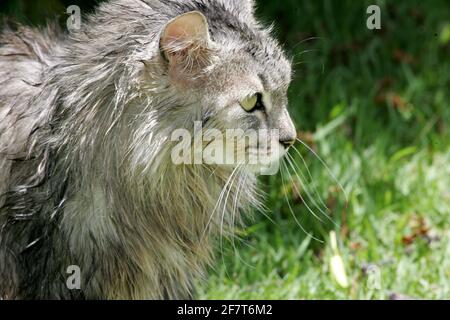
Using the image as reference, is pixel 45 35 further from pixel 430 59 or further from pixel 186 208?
pixel 430 59

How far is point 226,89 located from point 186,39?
22 centimetres

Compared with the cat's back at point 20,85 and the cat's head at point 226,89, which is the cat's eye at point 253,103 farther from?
the cat's back at point 20,85

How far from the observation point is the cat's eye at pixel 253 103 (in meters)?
3.09

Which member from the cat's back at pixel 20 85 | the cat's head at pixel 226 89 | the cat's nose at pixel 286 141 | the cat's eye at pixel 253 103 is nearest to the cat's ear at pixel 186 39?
the cat's head at pixel 226 89

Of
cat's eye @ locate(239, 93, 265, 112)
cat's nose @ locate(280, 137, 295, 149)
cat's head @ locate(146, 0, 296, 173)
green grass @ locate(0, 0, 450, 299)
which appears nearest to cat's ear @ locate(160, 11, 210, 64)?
cat's head @ locate(146, 0, 296, 173)

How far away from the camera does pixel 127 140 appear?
3.16 m

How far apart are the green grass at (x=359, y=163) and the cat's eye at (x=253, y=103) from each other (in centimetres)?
76

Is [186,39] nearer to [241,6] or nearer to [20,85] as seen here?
[241,6]

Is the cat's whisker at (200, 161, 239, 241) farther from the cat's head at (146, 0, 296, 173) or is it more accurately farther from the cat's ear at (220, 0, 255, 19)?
the cat's ear at (220, 0, 255, 19)

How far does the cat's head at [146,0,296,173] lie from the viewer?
10.1 ft

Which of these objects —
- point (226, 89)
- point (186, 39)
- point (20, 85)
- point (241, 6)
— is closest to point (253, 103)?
point (226, 89)

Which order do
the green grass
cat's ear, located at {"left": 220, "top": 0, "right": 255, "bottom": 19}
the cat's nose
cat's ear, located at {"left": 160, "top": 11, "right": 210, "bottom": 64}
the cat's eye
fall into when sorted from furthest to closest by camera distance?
the green grass, cat's ear, located at {"left": 220, "top": 0, "right": 255, "bottom": 19}, the cat's nose, the cat's eye, cat's ear, located at {"left": 160, "top": 11, "right": 210, "bottom": 64}

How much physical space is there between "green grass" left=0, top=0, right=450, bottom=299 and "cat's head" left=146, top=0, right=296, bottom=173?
0.68 metres
